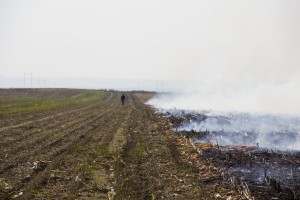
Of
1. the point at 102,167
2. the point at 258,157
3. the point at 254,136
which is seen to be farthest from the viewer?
the point at 254,136

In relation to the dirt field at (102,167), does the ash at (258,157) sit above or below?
above

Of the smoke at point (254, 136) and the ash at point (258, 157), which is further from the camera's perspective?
the smoke at point (254, 136)

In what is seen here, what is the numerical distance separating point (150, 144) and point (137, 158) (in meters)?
4.20

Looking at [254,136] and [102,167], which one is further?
[254,136]

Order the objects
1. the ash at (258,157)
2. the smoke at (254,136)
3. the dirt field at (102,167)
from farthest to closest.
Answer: the smoke at (254,136)
the ash at (258,157)
the dirt field at (102,167)

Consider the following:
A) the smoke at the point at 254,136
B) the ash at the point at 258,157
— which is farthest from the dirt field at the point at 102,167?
the smoke at the point at 254,136

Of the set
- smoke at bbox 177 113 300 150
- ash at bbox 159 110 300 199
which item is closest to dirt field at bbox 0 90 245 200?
ash at bbox 159 110 300 199

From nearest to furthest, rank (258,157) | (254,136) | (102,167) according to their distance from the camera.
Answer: (102,167) → (258,157) → (254,136)

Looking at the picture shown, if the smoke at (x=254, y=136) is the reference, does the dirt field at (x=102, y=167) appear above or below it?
below

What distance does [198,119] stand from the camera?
3559cm

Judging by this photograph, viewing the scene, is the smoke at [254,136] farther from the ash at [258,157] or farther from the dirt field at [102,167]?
the dirt field at [102,167]

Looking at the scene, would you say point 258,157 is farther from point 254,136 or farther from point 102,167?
point 254,136

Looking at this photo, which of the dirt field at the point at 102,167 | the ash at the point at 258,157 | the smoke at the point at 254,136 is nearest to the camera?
the dirt field at the point at 102,167

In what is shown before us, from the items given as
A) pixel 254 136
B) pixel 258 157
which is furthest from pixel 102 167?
pixel 254 136
